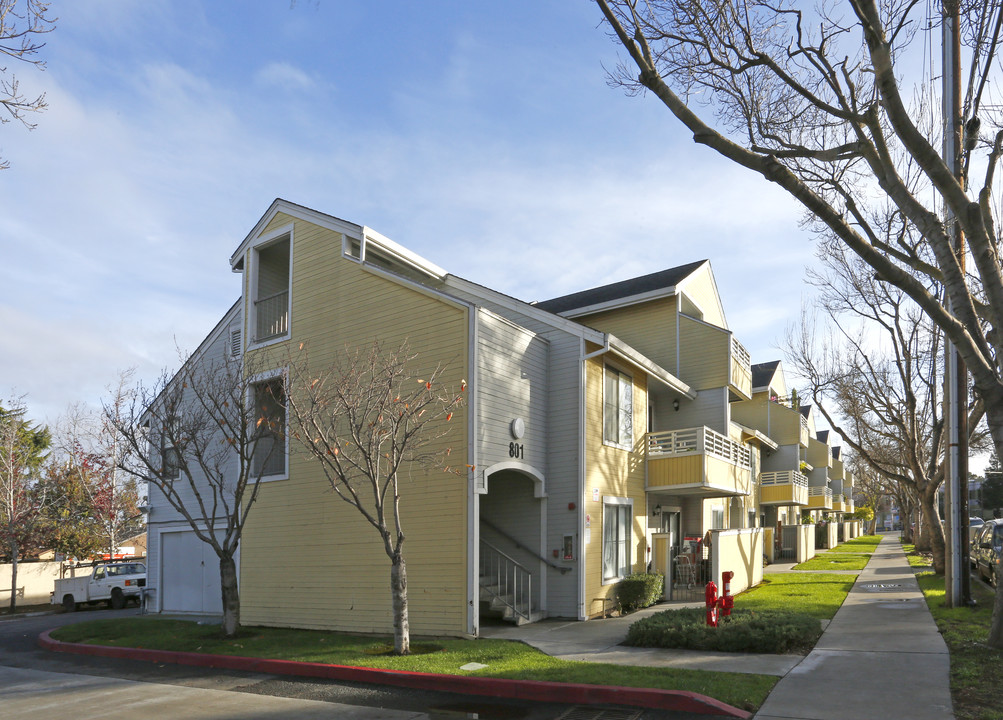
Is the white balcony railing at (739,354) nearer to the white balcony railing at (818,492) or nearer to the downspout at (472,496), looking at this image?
the downspout at (472,496)

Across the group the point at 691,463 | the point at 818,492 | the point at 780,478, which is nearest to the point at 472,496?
the point at 691,463

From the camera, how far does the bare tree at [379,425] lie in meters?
12.3

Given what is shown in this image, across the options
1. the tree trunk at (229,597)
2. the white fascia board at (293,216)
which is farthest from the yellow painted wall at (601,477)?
the tree trunk at (229,597)

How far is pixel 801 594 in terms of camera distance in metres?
19.4

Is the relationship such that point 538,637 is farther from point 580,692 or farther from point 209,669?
point 209,669

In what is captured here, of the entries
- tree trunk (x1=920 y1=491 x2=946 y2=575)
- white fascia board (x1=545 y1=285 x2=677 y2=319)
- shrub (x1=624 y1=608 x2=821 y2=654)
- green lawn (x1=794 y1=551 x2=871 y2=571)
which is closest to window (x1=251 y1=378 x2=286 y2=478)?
white fascia board (x1=545 y1=285 x2=677 y2=319)

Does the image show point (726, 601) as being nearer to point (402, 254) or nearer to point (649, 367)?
point (649, 367)

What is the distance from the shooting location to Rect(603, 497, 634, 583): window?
698 inches

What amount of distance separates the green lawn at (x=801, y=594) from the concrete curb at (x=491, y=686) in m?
6.63

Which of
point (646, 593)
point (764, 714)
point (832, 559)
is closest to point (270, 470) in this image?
point (646, 593)

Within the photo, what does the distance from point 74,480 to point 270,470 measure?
26.6 meters

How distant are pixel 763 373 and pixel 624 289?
59.5 ft

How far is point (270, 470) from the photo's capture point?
18344 millimetres

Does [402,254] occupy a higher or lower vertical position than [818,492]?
higher
